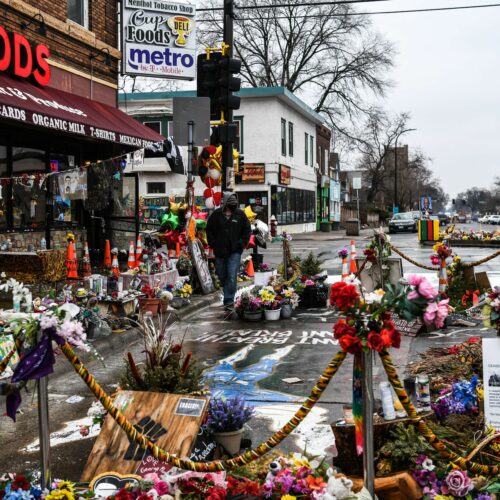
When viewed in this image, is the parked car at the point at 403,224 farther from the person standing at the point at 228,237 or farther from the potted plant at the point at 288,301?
the person standing at the point at 228,237

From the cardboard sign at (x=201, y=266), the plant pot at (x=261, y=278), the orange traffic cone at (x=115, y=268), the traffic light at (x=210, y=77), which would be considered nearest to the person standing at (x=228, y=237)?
the plant pot at (x=261, y=278)

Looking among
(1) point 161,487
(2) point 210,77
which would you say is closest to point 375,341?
(1) point 161,487

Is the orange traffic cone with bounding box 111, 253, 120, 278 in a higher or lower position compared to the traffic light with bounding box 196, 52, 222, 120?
lower

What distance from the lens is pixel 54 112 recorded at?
13.0 meters

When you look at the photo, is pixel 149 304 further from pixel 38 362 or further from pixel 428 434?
pixel 428 434

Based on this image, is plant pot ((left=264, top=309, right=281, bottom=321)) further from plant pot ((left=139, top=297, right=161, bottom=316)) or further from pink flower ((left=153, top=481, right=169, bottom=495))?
pink flower ((left=153, top=481, right=169, bottom=495))

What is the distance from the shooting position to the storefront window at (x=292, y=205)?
38.0 meters

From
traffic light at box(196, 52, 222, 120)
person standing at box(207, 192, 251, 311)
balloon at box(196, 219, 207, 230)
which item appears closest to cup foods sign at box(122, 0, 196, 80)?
traffic light at box(196, 52, 222, 120)

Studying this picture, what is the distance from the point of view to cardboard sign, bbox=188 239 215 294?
1340cm

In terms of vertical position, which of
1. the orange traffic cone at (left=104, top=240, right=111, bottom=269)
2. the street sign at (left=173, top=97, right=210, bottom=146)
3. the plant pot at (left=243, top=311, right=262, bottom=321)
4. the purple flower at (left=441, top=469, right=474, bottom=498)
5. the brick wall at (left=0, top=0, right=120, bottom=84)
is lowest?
the plant pot at (left=243, top=311, right=262, bottom=321)

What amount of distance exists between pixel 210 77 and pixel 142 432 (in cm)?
1015

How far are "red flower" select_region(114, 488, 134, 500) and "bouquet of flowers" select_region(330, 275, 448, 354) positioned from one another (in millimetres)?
1354

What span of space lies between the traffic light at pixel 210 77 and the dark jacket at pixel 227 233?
9.88ft

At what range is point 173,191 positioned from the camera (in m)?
34.8
